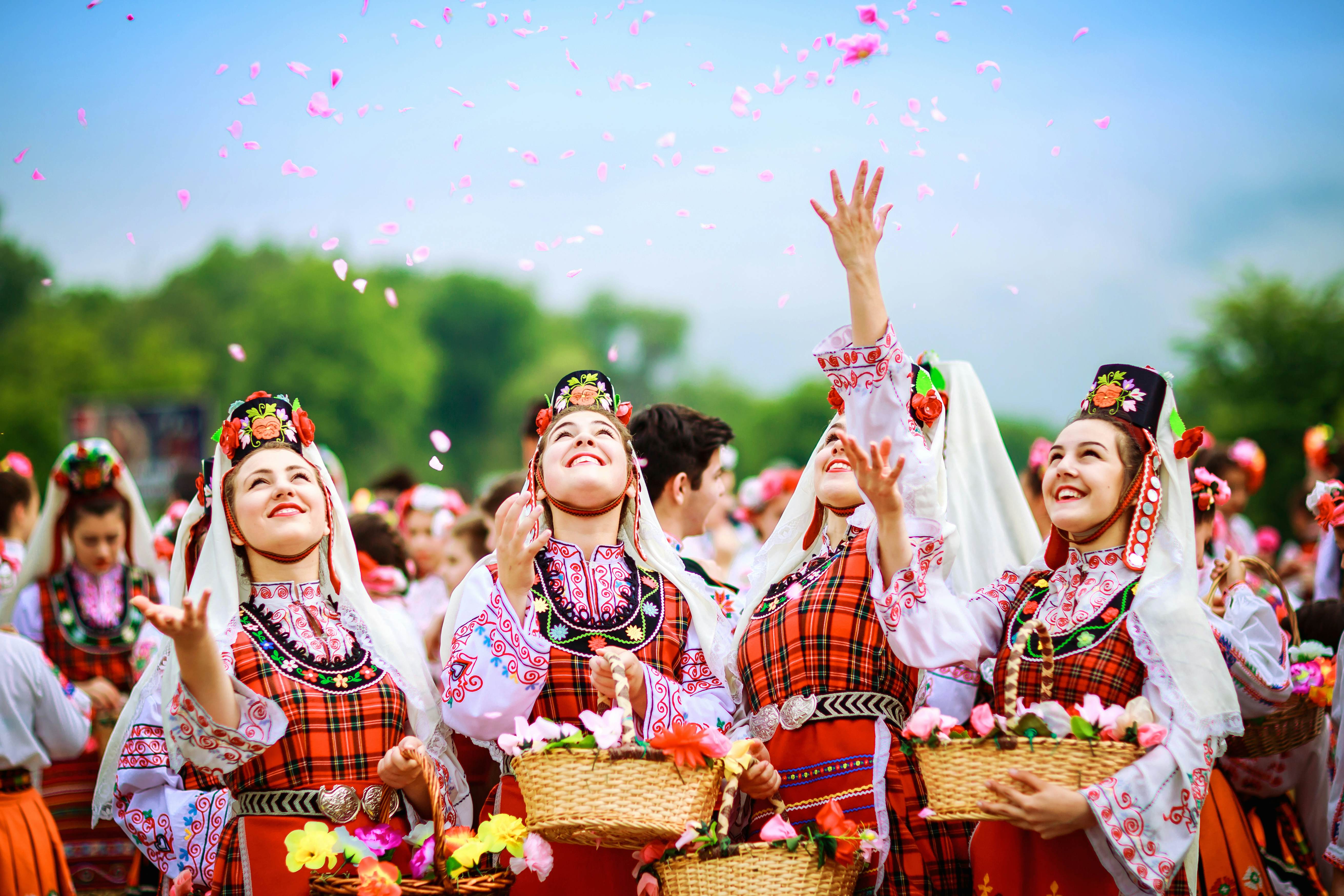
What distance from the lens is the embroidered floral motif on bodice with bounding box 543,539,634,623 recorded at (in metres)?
3.72

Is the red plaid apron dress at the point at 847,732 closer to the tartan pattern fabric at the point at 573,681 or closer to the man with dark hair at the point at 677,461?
the tartan pattern fabric at the point at 573,681

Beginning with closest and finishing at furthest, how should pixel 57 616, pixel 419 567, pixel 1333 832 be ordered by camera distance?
pixel 1333 832 → pixel 57 616 → pixel 419 567

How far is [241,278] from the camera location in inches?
2031

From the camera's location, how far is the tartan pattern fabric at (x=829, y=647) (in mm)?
3660

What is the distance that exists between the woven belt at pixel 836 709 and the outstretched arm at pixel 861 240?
1.12m

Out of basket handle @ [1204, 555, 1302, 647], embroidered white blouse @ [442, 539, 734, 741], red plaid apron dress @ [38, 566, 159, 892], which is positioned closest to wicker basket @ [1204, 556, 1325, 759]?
basket handle @ [1204, 555, 1302, 647]

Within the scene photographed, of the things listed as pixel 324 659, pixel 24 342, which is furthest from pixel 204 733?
pixel 24 342

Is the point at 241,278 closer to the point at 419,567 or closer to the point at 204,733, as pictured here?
the point at 419,567

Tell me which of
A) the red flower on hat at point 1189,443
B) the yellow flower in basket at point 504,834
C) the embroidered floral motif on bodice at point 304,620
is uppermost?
the red flower on hat at point 1189,443

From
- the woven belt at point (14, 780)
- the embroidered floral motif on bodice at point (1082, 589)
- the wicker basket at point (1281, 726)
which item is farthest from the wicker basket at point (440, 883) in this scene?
the wicker basket at point (1281, 726)

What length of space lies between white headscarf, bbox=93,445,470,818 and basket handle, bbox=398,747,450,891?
235mm

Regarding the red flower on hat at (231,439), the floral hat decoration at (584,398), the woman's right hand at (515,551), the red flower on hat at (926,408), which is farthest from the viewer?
the floral hat decoration at (584,398)

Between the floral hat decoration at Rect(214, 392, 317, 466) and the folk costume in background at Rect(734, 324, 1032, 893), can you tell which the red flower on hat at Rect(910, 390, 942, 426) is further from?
the floral hat decoration at Rect(214, 392, 317, 466)

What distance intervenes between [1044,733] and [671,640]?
120cm
